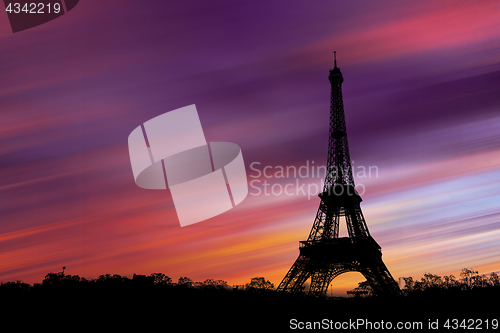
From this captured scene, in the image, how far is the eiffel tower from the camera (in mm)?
45625

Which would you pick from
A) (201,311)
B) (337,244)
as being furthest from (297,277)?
(201,311)

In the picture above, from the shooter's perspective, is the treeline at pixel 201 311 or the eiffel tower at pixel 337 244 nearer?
the treeline at pixel 201 311

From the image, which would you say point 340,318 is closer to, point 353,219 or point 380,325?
point 380,325

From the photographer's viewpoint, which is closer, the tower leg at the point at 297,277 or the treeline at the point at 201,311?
the treeline at the point at 201,311

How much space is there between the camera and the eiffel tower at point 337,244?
150 feet

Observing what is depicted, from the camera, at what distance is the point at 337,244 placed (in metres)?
46.4

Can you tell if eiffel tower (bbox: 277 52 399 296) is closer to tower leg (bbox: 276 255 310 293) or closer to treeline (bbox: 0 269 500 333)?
tower leg (bbox: 276 255 310 293)

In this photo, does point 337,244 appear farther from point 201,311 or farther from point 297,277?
point 201,311

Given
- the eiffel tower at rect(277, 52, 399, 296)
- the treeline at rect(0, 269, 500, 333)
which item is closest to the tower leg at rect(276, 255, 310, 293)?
the eiffel tower at rect(277, 52, 399, 296)

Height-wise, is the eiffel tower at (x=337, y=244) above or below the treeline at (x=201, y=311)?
above

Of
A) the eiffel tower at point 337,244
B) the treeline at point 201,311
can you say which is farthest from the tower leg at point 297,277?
the treeline at point 201,311

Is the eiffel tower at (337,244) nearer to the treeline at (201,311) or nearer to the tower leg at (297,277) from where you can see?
the tower leg at (297,277)

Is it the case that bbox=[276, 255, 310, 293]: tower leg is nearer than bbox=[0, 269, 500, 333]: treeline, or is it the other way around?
bbox=[0, 269, 500, 333]: treeline

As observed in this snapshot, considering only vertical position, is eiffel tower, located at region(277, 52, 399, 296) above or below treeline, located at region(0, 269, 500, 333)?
above
